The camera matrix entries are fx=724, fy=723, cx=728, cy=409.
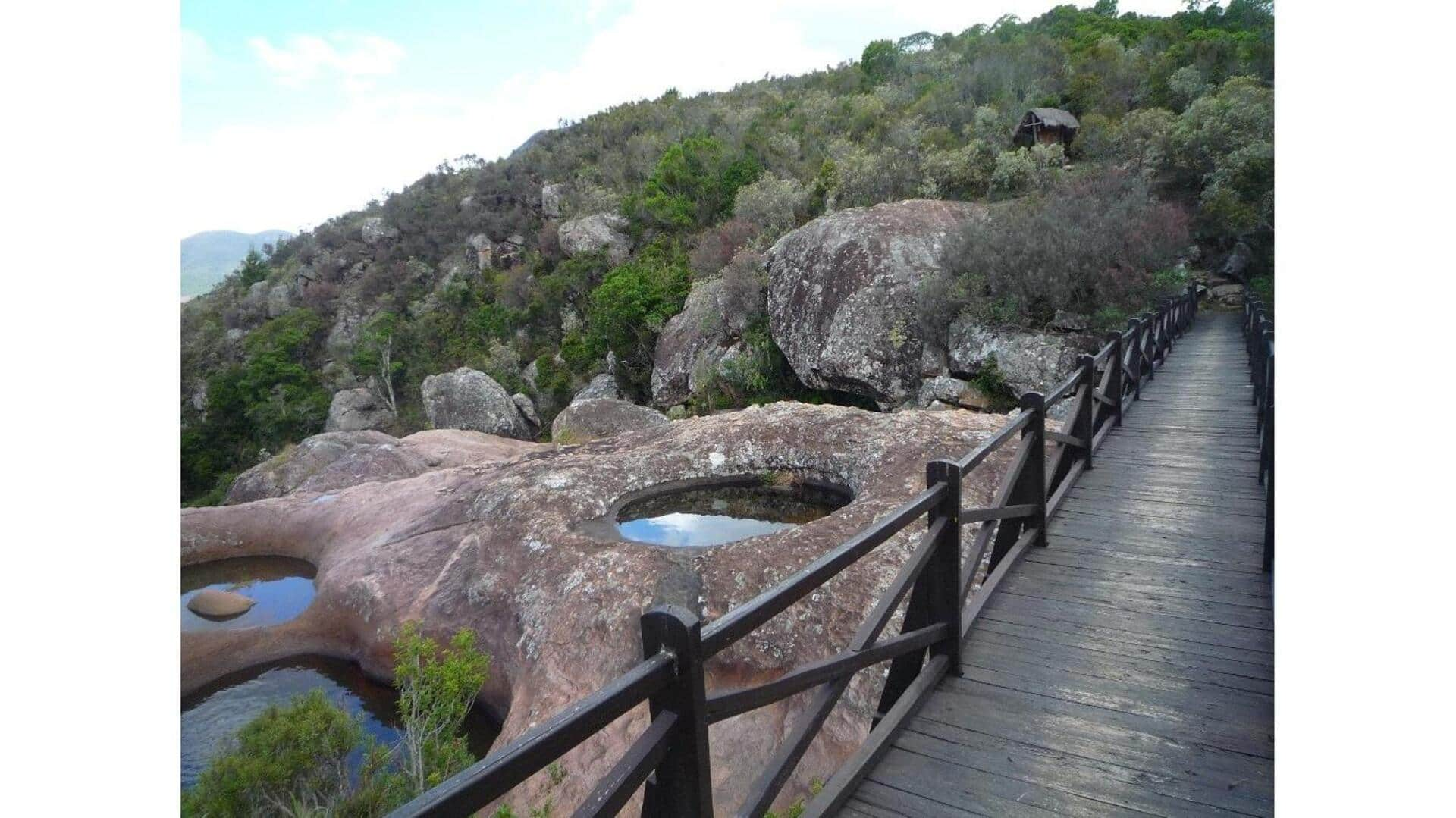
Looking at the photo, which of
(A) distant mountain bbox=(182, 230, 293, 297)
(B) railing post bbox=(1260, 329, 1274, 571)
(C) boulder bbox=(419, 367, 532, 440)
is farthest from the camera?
(A) distant mountain bbox=(182, 230, 293, 297)

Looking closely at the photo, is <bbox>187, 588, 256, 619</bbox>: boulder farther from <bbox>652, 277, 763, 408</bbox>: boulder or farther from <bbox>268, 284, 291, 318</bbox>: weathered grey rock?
<bbox>268, 284, 291, 318</bbox>: weathered grey rock

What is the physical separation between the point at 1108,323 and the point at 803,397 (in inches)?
263

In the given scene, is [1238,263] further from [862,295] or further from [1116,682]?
[1116,682]

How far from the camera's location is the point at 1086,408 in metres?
6.22

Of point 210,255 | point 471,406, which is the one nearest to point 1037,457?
point 471,406

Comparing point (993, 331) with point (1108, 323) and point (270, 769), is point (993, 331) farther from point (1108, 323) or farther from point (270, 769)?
point (270, 769)

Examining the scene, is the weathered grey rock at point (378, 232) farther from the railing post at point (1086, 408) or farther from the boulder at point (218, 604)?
the railing post at point (1086, 408)

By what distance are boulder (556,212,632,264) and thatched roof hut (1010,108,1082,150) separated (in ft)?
49.1

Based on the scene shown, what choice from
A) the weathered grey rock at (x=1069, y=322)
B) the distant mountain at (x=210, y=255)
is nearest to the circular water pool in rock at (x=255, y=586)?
the weathered grey rock at (x=1069, y=322)

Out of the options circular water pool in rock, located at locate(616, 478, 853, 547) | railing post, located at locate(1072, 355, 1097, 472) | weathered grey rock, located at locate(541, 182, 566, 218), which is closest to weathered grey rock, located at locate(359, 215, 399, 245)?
weathered grey rock, located at locate(541, 182, 566, 218)

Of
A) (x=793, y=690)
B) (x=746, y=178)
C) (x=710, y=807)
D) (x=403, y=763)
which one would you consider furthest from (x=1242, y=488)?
(x=746, y=178)

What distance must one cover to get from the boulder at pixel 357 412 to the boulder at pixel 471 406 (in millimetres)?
8520

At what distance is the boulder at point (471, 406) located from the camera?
22.4 metres

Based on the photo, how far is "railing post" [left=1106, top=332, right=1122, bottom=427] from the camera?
787 cm
